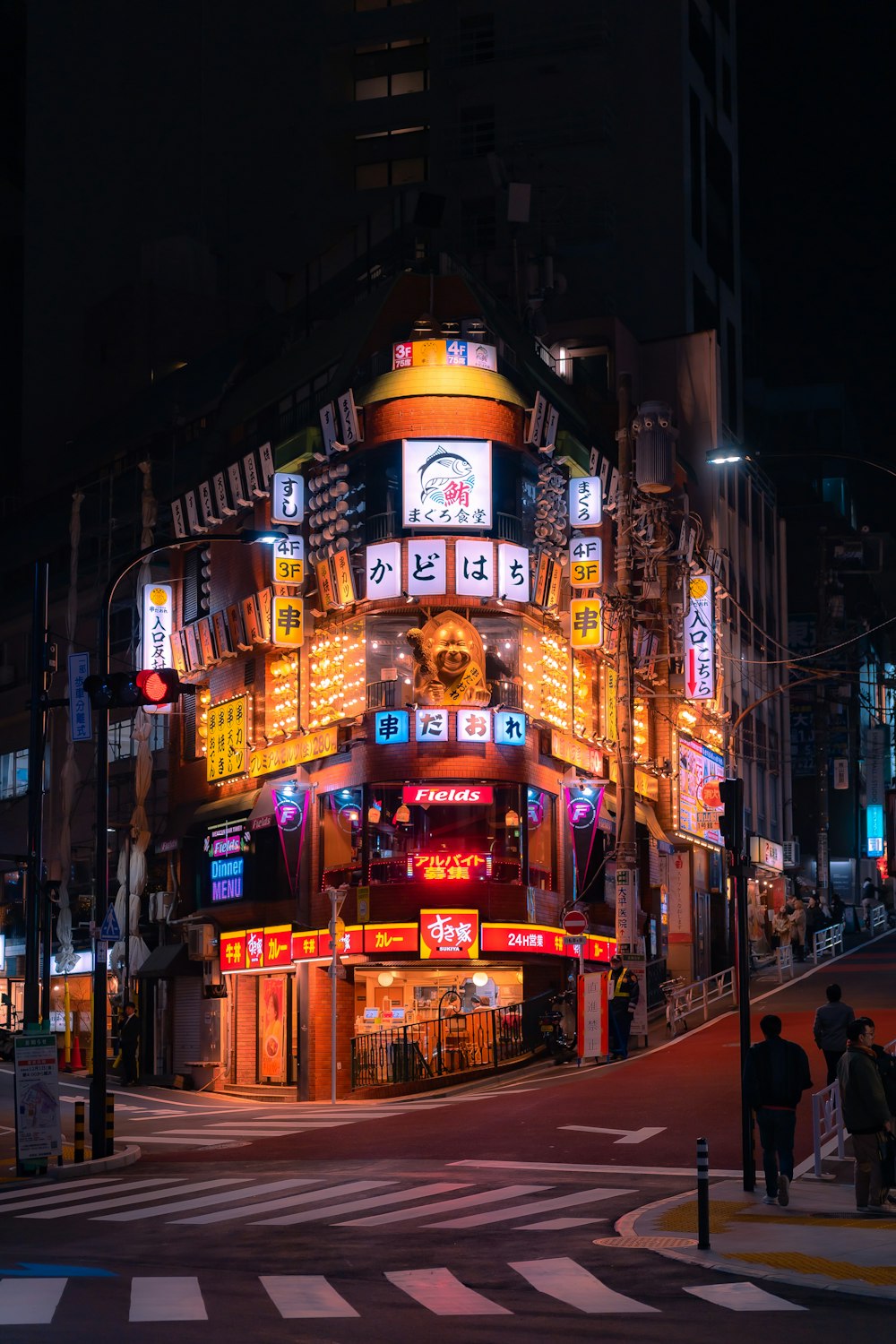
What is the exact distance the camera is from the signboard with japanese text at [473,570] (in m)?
40.6

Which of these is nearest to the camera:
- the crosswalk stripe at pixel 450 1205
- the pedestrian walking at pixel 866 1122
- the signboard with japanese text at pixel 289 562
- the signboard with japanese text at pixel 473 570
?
the pedestrian walking at pixel 866 1122

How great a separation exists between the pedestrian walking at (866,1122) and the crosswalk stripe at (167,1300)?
21.7ft

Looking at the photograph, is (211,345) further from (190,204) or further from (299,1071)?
(299,1071)

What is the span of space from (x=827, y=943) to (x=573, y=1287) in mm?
44192

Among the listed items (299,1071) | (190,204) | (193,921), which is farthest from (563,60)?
(299,1071)

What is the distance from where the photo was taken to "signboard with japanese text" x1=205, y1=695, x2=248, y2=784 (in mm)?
46750

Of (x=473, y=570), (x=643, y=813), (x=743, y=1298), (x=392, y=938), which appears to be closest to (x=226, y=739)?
(x=392, y=938)

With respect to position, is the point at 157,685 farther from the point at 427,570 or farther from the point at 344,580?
the point at 344,580

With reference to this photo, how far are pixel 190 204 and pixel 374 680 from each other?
42625mm

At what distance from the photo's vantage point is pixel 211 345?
7519 cm

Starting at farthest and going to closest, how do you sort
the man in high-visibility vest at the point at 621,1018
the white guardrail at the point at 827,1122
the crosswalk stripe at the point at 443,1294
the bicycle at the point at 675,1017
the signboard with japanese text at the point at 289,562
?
the signboard with japanese text at the point at 289,562
the bicycle at the point at 675,1017
the man in high-visibility vest at the point at 621,1018
the white guardrail at the point at 827,1122
the crosswalk stripe at the point at 443,1294

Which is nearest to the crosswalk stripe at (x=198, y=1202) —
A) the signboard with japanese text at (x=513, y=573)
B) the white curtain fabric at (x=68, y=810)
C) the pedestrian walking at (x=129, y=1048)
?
the signboard with japanese text at (x=513, y=573)

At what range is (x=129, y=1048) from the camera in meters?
44.7

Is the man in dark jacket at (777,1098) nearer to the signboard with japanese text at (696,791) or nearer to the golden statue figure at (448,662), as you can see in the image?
the golden statue figure at (448,662)
